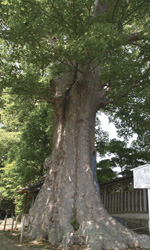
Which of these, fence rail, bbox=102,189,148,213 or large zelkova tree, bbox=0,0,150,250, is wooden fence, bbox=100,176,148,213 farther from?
large zelkova tree, bbox=0,0,150,250

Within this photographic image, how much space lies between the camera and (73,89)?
8891 mm

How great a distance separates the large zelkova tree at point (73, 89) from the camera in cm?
591

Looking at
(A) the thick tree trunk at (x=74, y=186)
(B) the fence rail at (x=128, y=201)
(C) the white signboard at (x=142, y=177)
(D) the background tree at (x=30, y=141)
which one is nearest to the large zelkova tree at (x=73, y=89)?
(A) the thick tree trunk at (x=74, y=186)

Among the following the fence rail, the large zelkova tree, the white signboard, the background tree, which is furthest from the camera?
the background tree

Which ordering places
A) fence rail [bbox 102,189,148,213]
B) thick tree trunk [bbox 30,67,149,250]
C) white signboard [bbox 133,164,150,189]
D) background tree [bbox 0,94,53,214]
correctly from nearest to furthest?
white signboard [bbox 133,164,150,189] < thick tree trunk [bbox 30,67,149,250] < fence rail [bbox 102,189,148,213] < background tree [bbox 0,94,53,214]

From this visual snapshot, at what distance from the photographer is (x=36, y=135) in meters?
14.3

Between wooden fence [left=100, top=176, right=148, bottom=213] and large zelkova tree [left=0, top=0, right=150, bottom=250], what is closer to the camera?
large zelkova tree [left=0, top=0, right=150, bottom=250]

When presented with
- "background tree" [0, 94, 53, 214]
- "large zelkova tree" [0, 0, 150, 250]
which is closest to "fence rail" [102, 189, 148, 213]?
"large zelkova tree" [0, 0, 150, 250]

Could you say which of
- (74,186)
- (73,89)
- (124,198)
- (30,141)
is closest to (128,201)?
(124,198)

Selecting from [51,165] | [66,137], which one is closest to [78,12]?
[66,137]

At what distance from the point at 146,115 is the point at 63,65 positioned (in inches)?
243

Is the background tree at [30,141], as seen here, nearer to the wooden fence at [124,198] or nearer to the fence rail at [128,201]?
the wooden fence at [124,198]

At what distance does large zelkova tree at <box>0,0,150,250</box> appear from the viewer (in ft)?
19.4

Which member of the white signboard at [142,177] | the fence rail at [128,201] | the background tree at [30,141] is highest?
the background tree at [30,141]
